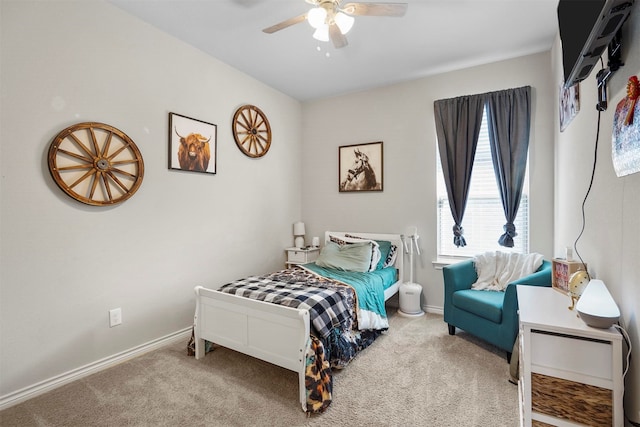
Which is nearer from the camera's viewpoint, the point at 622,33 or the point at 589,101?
the point at 622,33

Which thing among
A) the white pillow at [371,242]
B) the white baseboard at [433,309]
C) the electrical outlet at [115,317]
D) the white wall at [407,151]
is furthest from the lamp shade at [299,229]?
the electrical outlet at [115,317]

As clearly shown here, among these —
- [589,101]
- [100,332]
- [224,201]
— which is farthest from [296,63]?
[100,332]

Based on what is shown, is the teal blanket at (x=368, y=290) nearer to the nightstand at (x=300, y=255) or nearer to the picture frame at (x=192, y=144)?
the nightstand at (x=300, y=255)

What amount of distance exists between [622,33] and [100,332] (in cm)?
356

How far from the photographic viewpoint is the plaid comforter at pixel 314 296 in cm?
213

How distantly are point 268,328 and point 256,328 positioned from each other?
0.12 m

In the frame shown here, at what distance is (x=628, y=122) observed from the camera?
1188 millimetres

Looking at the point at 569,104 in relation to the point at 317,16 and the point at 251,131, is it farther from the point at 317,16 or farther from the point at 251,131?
the point at 251,131

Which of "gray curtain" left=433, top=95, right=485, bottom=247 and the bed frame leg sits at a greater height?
"gray curtain" left=433, top=95, right=485, bottom=247

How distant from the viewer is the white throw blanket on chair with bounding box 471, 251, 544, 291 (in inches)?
112

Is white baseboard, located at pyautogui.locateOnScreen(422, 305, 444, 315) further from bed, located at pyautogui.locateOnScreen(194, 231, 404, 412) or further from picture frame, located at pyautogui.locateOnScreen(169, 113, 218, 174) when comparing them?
picture frame, located at pyautogui.locateOnScreen(169, 113, 218, 174)

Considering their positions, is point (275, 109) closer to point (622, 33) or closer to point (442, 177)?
point (442, 177)

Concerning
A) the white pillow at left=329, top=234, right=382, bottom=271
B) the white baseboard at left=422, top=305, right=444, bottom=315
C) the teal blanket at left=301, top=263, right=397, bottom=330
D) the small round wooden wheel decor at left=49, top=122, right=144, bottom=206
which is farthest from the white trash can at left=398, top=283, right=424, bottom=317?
the small round wooden wheel decor at left=49, top=122, right=144, bottom=206

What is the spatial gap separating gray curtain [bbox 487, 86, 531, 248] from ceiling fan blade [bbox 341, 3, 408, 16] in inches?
71.2
